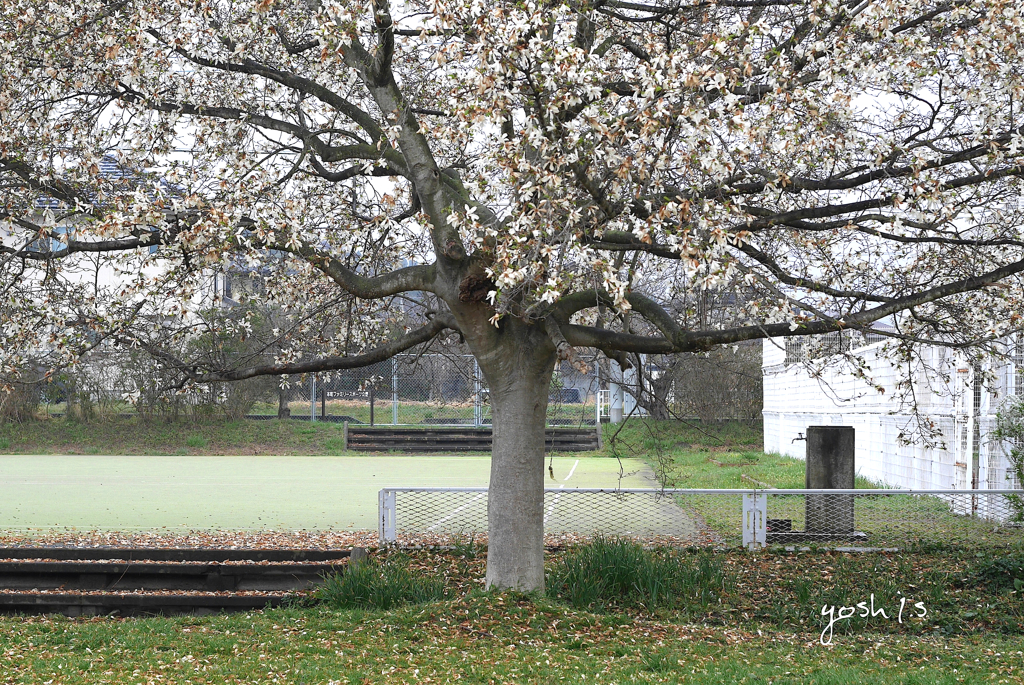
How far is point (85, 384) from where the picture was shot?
28781 millimetres

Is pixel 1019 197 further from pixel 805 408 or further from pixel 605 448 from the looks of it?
pixel 605 448

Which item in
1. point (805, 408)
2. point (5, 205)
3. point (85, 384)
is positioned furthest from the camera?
point (85, 384)

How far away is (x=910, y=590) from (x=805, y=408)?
1456 cm

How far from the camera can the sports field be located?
1391 centimetres

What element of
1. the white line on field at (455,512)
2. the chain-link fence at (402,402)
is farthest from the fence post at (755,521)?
the chain-link fence at (402,402)

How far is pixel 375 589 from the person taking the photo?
8328 mm

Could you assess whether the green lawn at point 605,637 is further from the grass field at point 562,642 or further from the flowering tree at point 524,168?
the flowering tree at point 524,168

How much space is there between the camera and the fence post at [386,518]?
10.7 metres

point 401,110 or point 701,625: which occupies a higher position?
point 401,110

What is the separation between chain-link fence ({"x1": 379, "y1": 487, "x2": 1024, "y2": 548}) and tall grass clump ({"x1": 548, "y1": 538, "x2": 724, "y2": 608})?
1.03 m

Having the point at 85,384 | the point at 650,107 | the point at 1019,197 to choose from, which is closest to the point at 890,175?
the point at 650,107

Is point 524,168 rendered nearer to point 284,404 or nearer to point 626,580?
point 626,580

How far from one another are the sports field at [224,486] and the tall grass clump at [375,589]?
4.58 metres

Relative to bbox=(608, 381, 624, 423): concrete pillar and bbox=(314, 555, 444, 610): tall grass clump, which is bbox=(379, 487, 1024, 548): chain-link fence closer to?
bbox=(314, 555, 444, 610): tall grass clump
